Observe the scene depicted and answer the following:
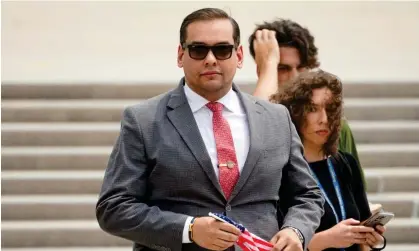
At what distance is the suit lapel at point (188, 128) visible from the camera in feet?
10.7

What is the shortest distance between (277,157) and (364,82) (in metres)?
5.67

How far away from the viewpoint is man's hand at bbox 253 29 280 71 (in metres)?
→ 4.88

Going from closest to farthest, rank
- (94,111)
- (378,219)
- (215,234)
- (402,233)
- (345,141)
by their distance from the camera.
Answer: (215,234) < (378,219) < (345,141) < (402,233) < (94,111)

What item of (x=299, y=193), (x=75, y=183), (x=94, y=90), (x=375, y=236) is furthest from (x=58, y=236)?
(x=299, y=193)

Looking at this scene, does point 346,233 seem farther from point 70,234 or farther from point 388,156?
point 388,156

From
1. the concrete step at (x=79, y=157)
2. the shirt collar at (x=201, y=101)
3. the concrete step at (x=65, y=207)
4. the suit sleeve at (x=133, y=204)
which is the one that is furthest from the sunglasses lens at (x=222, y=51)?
the concrete step at (x=79, y=157)

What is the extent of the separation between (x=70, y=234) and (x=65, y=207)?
287mm

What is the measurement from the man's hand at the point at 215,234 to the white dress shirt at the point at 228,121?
0.83 ft

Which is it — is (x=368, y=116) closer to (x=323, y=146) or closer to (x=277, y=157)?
(x=323, y=146)

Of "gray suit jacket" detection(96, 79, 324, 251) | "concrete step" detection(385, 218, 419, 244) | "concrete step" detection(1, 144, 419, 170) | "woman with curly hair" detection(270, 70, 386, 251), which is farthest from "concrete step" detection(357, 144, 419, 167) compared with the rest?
"gray suit jacket" detection(96, 79, 324, 251)

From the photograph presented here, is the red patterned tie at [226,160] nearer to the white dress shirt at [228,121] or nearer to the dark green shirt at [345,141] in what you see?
the white dress shirt at [228,121]

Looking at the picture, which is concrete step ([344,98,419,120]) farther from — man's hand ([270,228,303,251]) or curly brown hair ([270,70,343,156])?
man's hand ([270,228,303,251])

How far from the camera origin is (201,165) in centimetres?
325

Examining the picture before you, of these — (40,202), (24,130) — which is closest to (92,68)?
(24,130)
